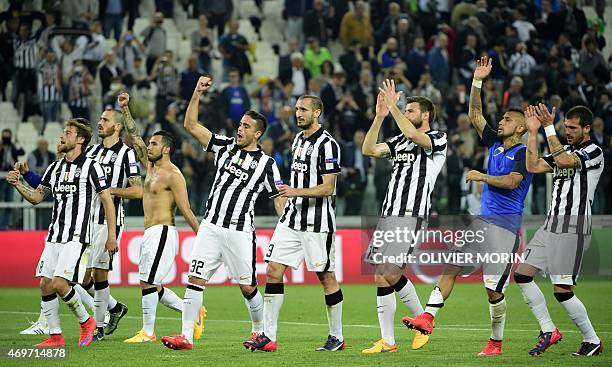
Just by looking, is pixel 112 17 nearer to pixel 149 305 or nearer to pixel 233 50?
pixel 233 50

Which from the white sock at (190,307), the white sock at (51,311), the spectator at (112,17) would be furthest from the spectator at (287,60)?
the white sock at (190,307)

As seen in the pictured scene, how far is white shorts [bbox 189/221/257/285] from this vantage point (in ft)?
37.6

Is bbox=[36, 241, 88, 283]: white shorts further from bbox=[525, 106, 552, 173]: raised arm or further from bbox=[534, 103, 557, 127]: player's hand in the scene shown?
bbox=[534, 103, 557, 127]: player's hand

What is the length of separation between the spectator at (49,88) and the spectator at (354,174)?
6.27 m

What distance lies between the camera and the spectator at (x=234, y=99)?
23.5 meters

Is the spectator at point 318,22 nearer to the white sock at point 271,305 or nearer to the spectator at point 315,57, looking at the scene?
the spectator at point 315,57

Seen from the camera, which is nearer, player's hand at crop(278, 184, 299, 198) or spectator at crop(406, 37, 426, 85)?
player's hand at crop(278, 184, 299, 198)

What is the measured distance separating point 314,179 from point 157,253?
1.97 meters

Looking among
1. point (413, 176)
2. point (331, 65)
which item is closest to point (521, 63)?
point (331, 65)

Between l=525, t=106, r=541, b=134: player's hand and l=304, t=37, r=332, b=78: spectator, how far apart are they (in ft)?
47.1

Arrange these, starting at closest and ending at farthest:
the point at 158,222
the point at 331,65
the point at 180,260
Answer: the point at 158,222
the point at 180,260
the point at 331,65

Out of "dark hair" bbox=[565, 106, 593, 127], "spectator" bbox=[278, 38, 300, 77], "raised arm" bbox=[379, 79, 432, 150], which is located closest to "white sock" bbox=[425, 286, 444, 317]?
"raised arm" bbox=[379, 79, 432, 150]

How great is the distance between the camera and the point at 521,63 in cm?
2516

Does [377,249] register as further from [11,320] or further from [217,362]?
[11,320]
